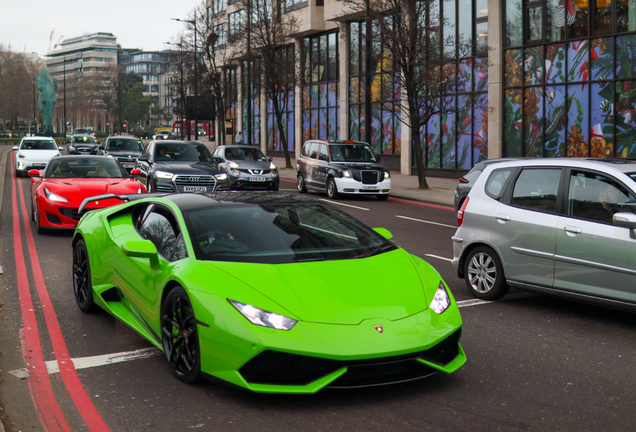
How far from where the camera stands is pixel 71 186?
43.8 feet

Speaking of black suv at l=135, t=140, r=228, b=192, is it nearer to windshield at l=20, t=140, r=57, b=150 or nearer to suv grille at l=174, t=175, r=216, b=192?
suv grille at l=174, t=175, r=216, b=192

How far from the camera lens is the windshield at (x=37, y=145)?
3203 cm

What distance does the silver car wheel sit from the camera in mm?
7785

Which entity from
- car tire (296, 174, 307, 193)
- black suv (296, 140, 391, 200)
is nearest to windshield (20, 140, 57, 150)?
car tire (296, 174, 307, 193)

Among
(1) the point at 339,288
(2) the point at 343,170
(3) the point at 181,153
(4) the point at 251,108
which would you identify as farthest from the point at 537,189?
(4) the point at 251,108

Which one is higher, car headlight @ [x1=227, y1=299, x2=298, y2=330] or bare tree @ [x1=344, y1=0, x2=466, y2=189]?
bare tree @ [x1=344, y1=0, x2=466, y2=189]

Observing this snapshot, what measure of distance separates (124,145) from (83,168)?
16.2 meters

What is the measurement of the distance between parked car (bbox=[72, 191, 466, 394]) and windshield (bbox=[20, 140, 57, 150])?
91.7 feet

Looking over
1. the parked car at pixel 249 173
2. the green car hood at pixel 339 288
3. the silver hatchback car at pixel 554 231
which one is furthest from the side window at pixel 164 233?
the parked car at pixel 249 173

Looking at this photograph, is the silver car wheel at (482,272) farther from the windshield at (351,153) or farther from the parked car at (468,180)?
the windshield at (351,153)

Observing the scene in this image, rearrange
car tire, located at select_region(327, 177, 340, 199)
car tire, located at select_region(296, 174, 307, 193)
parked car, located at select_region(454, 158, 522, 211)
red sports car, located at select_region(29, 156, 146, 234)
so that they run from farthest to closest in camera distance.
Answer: car tire, located at select_region(296, 174, 307, 193) < car tire, located at select_region(327, 177, 340, 199) < parked car, located at select_region(454, 158, 522, 211) < red sports car, located at select_region(29, 156, 146, 234)

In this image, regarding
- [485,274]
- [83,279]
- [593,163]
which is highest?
[593,163]

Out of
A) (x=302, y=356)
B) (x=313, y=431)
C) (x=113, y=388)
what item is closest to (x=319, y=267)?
(x=302, y=356)

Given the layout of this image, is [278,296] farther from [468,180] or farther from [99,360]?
[468,180]
